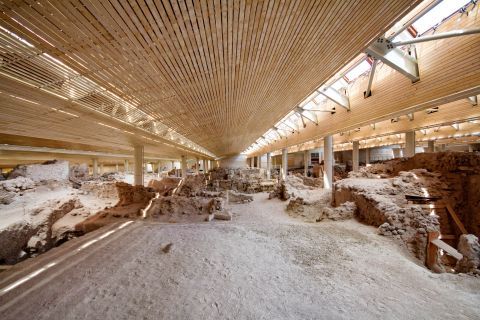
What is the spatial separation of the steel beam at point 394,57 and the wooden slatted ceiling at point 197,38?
1.90 m

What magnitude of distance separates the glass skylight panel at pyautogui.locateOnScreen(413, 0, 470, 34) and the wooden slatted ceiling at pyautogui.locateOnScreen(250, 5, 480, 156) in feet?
0.82

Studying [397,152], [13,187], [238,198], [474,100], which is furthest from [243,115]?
[397,152]

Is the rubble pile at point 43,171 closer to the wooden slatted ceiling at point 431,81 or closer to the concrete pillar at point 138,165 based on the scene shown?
the concrete pillar at point 138,165

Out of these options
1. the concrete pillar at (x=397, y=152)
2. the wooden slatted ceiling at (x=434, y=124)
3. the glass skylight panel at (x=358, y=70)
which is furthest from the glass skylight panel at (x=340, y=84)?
the concrete pillar at (x=397, y=152)

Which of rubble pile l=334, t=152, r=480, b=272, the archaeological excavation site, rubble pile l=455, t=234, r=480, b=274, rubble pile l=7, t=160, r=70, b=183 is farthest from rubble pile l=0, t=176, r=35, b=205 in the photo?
rubble pile l=455, t=234, r=480, b=274

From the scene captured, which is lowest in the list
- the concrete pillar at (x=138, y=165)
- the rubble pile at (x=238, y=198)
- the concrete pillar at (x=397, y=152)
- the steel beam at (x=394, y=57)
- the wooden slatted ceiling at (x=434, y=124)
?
the rubble pile at (x=238, y=198)

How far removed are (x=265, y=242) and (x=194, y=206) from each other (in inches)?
214

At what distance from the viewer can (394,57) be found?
617cm

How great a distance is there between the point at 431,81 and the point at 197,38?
24.9ft

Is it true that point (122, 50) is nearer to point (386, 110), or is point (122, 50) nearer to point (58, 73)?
point (58, 73)

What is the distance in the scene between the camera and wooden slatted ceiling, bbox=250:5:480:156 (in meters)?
5.25

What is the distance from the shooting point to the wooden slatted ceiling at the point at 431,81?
525 centimetres

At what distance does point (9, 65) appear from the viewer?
10.8 feet

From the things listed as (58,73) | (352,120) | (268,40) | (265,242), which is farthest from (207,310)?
(352,120)
